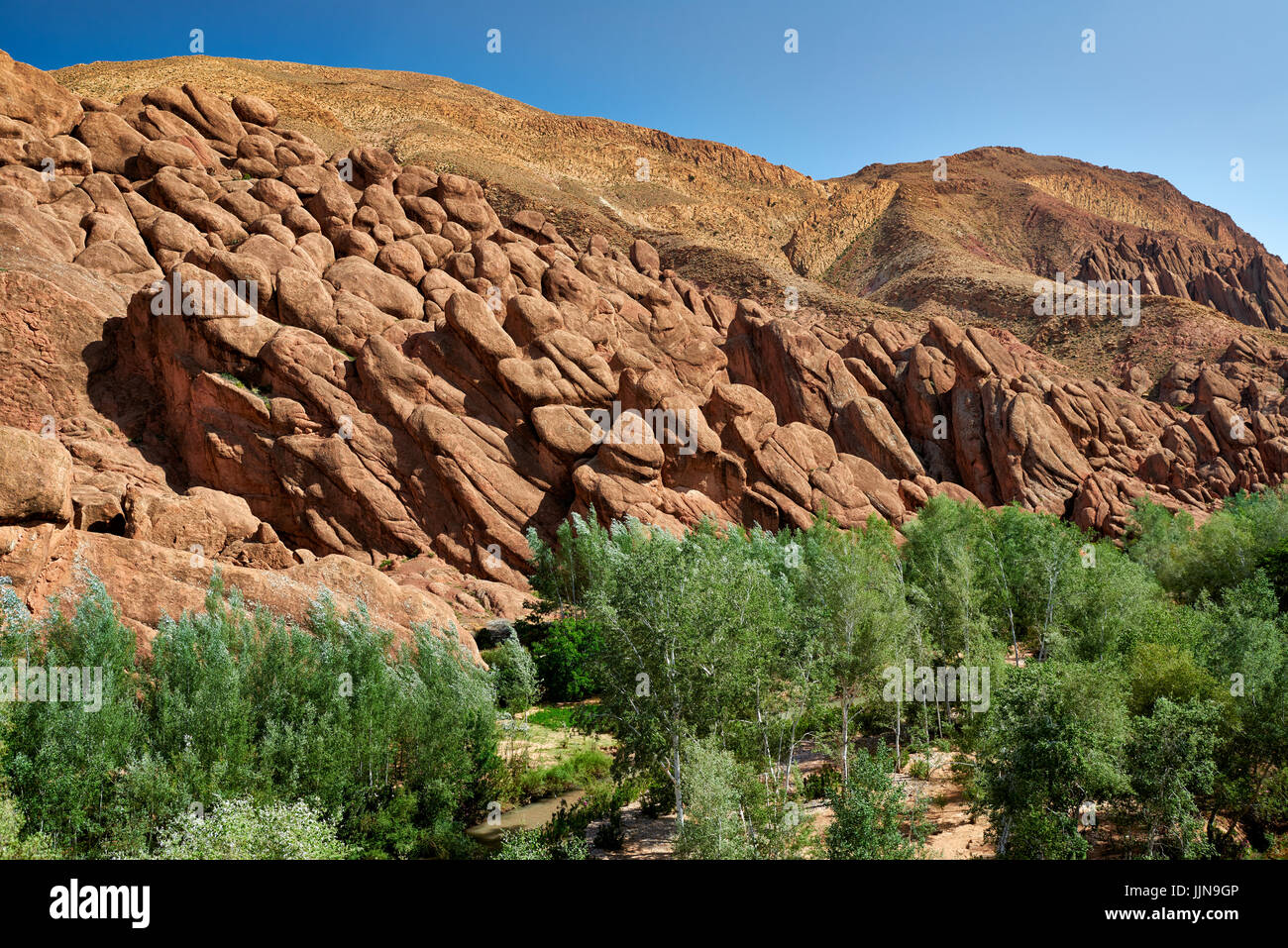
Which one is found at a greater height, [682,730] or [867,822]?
[682,730]

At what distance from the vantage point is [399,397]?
147 ft

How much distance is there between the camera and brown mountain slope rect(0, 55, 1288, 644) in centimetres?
3866

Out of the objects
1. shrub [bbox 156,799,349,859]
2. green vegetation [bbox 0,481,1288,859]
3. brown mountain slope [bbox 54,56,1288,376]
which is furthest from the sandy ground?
brown mountain slope [bbox 54,56,1288,376]

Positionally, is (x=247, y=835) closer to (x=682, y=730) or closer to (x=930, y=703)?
(x=682, y=730)

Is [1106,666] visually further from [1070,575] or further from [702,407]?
[702,407]

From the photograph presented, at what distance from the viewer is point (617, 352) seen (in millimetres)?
53781

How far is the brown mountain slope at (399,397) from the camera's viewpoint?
38.7 meters

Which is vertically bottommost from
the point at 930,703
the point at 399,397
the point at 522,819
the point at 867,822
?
the point at 522,819

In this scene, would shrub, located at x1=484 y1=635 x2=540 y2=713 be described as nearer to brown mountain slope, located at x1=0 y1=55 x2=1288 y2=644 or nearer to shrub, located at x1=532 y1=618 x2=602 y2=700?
shrub, located at x1=532 y1=618 x2=602 y2=700

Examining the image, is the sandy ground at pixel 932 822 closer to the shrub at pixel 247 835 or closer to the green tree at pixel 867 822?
the green tree at pixel 867 822

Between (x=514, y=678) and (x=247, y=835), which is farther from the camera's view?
(x=514, y=678)

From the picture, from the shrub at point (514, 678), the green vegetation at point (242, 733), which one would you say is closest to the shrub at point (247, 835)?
the green vegetation at point (242, 733)

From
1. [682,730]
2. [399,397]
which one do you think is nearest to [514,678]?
[682,730]

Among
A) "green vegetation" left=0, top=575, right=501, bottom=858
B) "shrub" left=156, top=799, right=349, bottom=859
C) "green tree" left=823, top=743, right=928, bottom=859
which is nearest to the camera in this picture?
"shrub" left=156, top=799, right=349, bottom=859
